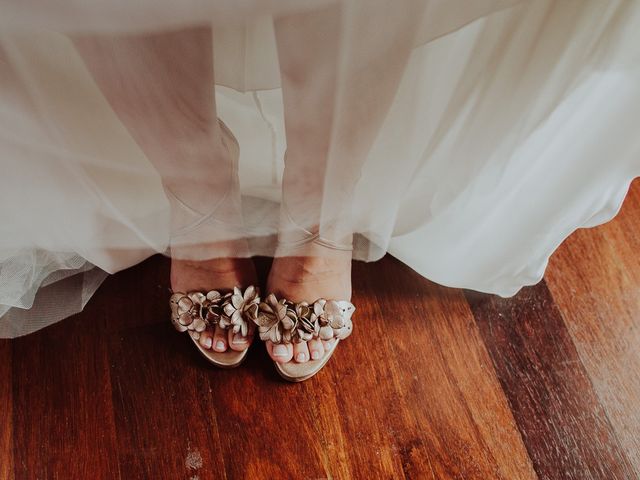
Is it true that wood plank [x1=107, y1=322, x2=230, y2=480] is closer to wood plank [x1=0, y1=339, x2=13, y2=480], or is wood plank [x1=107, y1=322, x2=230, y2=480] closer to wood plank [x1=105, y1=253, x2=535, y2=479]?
wood plank [x1=105, y1=253, x2=535, y2=479]

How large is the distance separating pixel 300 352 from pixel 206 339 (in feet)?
0.38

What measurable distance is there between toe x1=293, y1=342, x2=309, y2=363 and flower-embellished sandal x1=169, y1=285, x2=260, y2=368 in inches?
2.4

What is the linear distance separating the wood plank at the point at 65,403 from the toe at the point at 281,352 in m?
0.21

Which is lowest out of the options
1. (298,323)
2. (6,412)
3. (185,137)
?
(6,412)

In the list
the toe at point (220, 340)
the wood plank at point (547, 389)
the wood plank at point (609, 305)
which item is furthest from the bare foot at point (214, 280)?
the wood plank at point (609, 305)

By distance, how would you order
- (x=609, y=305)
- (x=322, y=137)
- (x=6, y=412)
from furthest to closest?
(x=609, y=305), (x=6, y=412), (x=322, y=137)

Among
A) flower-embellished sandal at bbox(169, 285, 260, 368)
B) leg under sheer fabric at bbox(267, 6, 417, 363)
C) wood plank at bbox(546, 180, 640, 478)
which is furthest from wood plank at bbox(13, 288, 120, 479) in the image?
wood plank at bbox(546, 180, 640, 478)

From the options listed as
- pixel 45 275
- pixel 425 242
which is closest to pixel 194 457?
pixel 45 275

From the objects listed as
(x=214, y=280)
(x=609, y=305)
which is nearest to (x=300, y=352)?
(x=214, y=280)

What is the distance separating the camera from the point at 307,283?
0.69 metres

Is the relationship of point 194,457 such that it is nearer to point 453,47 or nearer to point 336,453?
point 336,453

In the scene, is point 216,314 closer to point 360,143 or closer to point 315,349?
point 315,349

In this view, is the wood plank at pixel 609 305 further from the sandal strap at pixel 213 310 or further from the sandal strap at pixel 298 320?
the sandal strap at pixel 213 310

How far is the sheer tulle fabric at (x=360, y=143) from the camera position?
426mm
